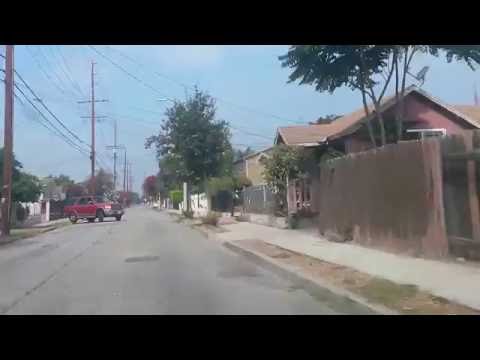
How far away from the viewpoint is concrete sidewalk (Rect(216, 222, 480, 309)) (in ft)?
30.4

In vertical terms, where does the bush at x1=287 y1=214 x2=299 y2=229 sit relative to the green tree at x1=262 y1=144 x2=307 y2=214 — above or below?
below

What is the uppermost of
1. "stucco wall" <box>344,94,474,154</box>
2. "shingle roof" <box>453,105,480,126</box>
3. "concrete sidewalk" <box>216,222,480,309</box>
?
"shingle roof" <box>453,105,480,126</box>

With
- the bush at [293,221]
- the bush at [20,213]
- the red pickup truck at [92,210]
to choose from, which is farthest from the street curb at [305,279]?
the bush at [20,213]

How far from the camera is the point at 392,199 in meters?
14.3

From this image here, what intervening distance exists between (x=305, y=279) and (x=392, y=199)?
3.67 m

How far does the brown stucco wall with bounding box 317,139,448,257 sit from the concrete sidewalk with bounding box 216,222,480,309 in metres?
0.39

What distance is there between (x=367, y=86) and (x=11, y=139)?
1596 centimetres

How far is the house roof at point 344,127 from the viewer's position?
28.1 m

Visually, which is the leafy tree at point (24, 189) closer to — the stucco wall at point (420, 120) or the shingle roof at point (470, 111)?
the stucco wall at point (420, 120)

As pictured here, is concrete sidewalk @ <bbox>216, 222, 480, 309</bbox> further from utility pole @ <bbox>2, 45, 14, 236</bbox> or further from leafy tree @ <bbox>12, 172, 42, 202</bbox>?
leafy tree @ <bbox>12, 172, 42, 202</bbox>

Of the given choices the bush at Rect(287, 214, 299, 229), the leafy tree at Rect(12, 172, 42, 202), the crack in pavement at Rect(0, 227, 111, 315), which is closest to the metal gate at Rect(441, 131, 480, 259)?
the crack in pavement at Rect(0, 227, 111, 315)

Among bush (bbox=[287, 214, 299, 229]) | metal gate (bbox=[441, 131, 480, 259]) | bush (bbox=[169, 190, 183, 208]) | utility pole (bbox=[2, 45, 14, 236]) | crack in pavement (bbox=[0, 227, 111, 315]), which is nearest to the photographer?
crack in pavement (bbox=[0, 227, 111, 315])

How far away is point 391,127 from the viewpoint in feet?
89.1
